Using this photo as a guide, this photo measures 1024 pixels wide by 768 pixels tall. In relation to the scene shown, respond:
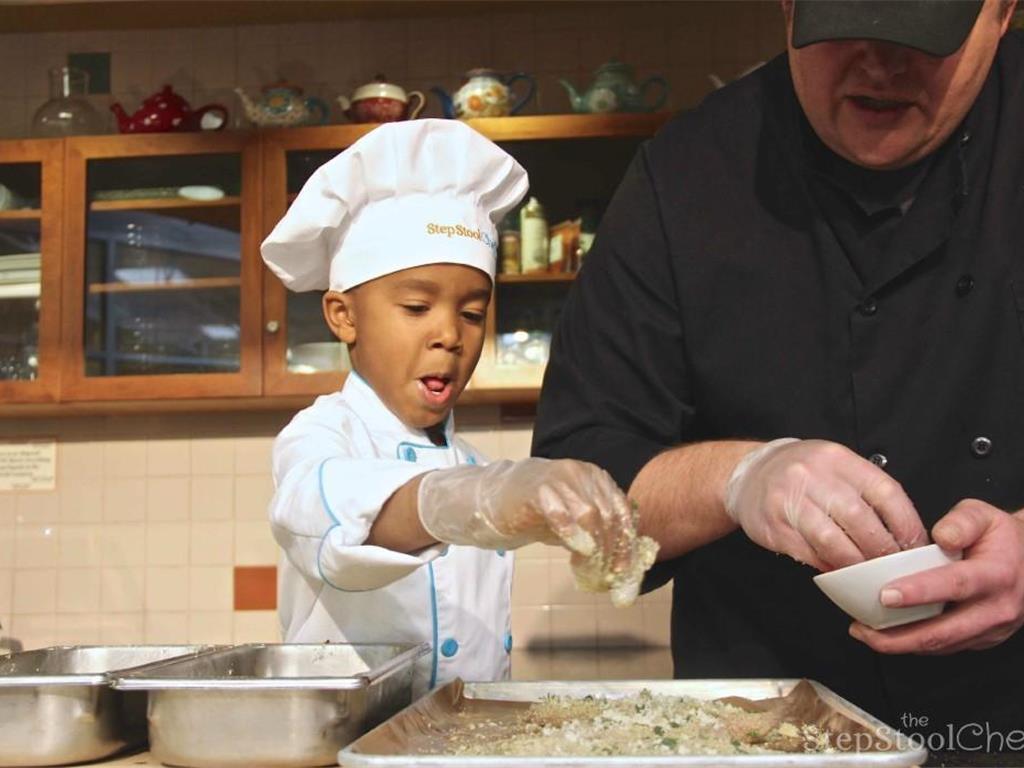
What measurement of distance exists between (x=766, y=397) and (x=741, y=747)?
1.48 ft

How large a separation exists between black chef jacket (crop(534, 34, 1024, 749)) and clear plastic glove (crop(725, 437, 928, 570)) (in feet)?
0.59

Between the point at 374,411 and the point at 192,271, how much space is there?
152 centimetres

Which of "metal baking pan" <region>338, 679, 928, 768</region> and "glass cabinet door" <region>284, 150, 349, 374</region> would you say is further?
"glass cabinet door" <region>284, 150, 349, 374</region>

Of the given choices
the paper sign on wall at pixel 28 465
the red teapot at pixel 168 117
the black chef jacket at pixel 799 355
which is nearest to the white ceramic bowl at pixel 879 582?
the black chef jacket at pixel 799 355

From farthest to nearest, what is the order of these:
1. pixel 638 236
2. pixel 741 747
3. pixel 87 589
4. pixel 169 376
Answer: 1. pixel 87 589
2. pixel 169 376
3. pixel 638 236
4. pixel 741 747

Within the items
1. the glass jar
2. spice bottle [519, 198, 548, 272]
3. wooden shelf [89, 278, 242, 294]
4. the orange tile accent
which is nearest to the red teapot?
the glass jar

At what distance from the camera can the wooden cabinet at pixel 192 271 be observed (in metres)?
2.72

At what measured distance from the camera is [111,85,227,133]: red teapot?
2809 mm

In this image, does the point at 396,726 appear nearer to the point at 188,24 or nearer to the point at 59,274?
the point at 59,274

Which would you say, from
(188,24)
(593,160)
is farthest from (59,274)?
(593,160)

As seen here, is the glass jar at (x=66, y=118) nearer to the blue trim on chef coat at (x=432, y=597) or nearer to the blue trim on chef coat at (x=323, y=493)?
the blue trim on chef coat at (x=432, y=597)

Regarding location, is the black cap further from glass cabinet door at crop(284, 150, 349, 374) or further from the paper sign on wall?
the paper sign on wall

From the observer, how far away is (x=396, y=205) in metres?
1.44

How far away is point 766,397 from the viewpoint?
1.21 meters
